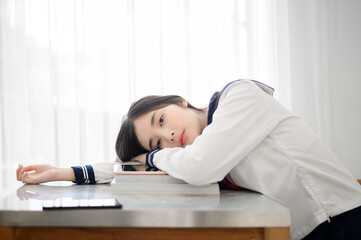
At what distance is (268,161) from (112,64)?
4.23 feet

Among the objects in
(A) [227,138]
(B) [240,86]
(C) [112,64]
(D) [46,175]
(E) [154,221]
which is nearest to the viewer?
(E) [154,221]

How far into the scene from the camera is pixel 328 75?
215 centimetres

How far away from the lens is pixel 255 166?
3.44 feet

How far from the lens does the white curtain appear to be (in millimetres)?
2102

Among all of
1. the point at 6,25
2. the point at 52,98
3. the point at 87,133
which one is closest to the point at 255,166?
the point at 87,133

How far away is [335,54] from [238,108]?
1.36m

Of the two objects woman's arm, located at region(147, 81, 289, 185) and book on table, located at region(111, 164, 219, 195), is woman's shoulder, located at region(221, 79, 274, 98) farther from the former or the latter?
book on table, located at region(111, 164, 219, 195)

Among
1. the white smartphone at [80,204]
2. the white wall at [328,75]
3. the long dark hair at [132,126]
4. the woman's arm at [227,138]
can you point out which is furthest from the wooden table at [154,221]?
the white wall at [328,75]

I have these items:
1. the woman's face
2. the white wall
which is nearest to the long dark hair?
the woman's face

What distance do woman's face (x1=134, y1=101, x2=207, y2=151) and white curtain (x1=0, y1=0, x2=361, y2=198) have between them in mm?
833

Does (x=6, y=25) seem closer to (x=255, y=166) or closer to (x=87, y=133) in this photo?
(x=87, y=133)

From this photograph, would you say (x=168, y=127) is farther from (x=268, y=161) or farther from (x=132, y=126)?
(x=268, y=161)

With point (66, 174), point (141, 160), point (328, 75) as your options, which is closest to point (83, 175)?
point (66, 174)

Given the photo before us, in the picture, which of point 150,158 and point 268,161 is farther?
point 150,158
